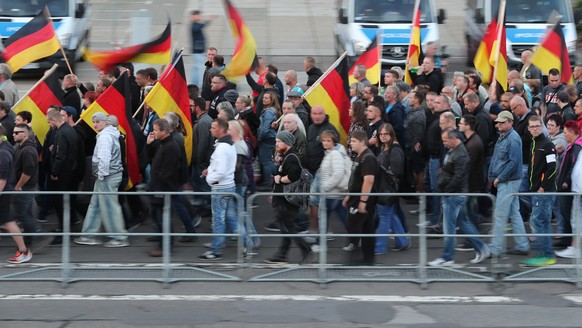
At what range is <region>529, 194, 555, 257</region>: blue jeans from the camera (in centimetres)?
1048

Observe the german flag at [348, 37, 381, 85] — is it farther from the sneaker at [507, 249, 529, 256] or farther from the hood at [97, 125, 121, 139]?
→ the sneaker at [507, 249, 529, 256]

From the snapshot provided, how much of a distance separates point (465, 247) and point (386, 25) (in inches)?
471

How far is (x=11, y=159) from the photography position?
11.2m

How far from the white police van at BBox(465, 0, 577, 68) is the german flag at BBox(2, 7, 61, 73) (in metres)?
10.1

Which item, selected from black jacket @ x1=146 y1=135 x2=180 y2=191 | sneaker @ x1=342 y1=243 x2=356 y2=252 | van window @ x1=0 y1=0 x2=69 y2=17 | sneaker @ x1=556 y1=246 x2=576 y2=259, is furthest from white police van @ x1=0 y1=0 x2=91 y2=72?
sneaker @ x1=556 y1=246 x2=576 y2=259

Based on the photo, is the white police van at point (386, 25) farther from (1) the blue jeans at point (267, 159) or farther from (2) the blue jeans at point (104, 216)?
(2) the blue jeans at point (104, 216)

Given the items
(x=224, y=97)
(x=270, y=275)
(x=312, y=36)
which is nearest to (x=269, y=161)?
(x=224, y=97)

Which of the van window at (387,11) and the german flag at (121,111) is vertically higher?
the van window at (387,11)

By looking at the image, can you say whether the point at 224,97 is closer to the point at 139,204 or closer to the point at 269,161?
the point at 269,161

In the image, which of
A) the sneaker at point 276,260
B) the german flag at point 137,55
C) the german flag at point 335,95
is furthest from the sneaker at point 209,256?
the german flag at point 137,55

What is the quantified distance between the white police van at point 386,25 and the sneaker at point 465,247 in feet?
36.1

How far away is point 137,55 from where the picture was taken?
46.4ft

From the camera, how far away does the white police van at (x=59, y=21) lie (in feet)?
70.8

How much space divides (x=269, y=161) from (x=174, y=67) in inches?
82.3
